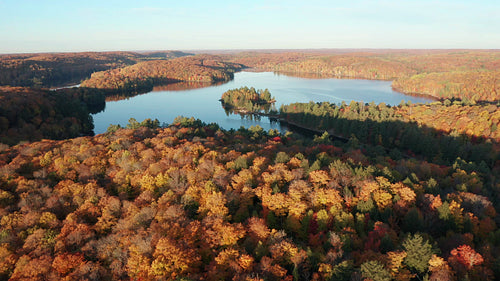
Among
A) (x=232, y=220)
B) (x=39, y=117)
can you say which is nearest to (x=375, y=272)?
(x=232, y=220)

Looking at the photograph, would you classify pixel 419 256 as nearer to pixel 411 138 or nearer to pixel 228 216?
pixel 228 216

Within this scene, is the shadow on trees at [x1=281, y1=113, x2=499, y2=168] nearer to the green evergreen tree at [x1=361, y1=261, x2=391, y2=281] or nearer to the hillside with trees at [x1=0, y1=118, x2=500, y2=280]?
the hillside with trees at [x1=0, y1=118, x2=500, y2=280]

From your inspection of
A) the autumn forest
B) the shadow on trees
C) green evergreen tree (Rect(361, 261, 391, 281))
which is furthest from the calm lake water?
green evergreen tree (Rect(361, 261, 391, 281))

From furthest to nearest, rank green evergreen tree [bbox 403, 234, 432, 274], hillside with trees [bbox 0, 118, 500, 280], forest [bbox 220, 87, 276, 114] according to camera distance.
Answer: forest [bbox 220, 87, 276, 114] → hillside with trees [bbox 0, 118, 500, 280] → green evergreen tree [bbox 403, 234, 432, 274]

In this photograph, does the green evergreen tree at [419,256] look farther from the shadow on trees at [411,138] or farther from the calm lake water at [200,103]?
the calm lake water at [200,103]

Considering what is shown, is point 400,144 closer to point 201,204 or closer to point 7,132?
point 201,204

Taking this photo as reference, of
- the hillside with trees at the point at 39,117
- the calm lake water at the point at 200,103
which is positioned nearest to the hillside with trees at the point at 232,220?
the hillside with trees at the point at 39,117

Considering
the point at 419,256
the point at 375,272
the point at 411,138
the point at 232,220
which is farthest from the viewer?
the point at 411,138

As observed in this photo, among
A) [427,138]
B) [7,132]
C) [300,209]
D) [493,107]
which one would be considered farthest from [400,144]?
[7,132]
